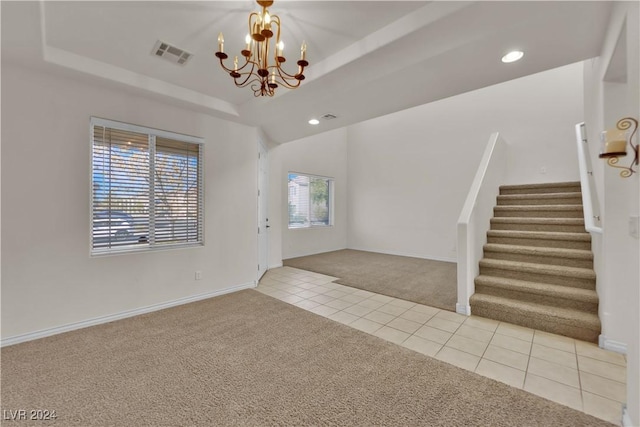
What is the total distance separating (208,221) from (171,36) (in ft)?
7.36

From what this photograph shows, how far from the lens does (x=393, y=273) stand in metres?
5.17

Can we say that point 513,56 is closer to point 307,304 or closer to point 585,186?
point 585,186

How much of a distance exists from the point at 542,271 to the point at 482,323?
3.17 ft

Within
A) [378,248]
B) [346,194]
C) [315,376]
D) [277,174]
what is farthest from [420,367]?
[346,194]

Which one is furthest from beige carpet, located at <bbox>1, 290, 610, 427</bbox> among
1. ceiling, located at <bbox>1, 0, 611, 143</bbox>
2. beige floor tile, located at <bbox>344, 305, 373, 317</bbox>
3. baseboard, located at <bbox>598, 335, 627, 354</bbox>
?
ceiling, located at <bbox>1, 0, 611, 143</bbox>

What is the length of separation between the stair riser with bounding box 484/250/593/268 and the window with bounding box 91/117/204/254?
4.10 metres

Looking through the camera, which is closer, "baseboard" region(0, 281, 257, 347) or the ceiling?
the ceiling

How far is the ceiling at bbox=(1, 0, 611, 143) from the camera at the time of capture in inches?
76.7

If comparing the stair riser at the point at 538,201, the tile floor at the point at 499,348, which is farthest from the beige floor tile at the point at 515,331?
the stair riser at the point at 538,201

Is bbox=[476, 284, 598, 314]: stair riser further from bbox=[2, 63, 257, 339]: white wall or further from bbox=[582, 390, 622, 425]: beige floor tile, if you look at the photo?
bbox=[2, 63, 257, 339]: white wall

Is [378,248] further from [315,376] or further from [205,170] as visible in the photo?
[315,376]

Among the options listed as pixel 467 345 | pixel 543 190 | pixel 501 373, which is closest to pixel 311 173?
pixel 543 190

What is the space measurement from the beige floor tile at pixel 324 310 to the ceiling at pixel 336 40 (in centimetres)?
260

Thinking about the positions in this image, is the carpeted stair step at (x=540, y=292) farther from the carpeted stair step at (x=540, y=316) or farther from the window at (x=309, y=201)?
the window at (x=309, y=201)
